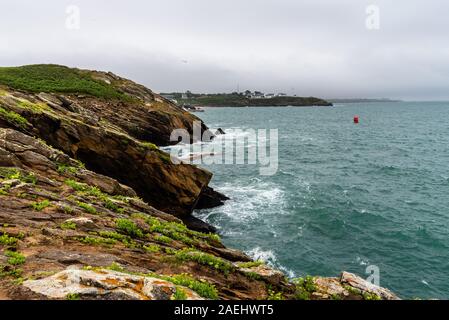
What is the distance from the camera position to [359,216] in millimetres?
36000

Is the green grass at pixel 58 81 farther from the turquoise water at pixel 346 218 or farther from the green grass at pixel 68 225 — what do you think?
the green grass at pixel 68 225

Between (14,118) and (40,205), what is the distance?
13.2 meters

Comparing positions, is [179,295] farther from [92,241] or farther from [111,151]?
[111,151]

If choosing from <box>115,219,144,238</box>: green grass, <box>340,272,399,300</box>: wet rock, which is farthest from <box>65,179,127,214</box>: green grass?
<box>340,272,399,300</box>: wet rock

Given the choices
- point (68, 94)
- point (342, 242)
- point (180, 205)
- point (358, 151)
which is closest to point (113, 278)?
point (180, 205)

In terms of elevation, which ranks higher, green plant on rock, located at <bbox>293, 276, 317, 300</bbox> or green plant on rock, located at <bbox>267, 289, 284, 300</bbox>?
green plant on rock, located at <bbox>267, 289, 284, 300</bbox>

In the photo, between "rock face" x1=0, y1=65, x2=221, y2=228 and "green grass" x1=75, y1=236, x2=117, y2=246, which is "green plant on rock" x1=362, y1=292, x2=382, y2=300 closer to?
"green grass" x1=75, y1=236, x2=117, y2=246

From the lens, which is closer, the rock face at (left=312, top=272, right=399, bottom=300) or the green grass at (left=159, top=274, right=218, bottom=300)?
the green grass at (left=159, top=274, right=218, bottom=300)

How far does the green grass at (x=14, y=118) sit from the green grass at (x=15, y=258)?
16419 millimetres

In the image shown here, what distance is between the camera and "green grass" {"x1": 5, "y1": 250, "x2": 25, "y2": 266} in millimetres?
9660

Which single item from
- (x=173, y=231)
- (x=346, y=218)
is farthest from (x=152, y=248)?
(x=346, y=218)

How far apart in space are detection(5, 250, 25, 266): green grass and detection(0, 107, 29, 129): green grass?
53.9ft

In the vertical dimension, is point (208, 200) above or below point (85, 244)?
below

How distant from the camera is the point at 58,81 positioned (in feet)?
228
